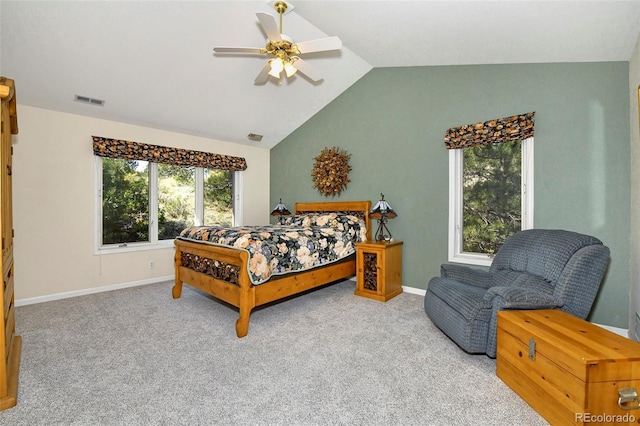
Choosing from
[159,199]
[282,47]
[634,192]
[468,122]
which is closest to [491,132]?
[468,122]

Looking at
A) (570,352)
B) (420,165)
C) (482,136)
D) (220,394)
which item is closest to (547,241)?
(570,352)

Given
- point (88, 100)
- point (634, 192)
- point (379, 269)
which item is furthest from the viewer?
point (379, 269)

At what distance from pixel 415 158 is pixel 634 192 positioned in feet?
7.06

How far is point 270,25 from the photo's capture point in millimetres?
2426

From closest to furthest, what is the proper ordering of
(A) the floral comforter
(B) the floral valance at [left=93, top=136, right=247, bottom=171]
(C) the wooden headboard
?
(A) the floral comforter < (B) the floral valance at [left=93, top=136, right=247, bottom=171] < (C) the wooden headboard

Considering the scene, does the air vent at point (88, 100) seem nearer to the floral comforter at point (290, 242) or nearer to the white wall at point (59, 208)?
the white wall at point (59, 208)

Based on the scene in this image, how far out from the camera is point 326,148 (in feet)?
16.7

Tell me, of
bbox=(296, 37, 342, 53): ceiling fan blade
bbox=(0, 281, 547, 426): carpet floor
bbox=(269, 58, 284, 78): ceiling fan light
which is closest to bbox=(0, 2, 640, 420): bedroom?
bbox=(0, 281, 547, 426): carpet floor

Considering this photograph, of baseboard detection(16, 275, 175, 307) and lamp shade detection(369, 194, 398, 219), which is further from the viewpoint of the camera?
lamp shade detection(369, 194, 398, 219)

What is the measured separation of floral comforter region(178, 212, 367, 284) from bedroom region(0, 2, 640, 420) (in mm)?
699

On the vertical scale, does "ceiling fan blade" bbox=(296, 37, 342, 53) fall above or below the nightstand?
above

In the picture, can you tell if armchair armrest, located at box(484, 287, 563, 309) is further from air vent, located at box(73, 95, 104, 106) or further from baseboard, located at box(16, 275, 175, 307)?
air vent, located at box(73, 95, 104, 106)

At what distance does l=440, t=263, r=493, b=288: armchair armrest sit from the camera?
9.29 ft

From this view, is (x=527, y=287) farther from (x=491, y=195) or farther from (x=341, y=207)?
(x=341, y=207)
